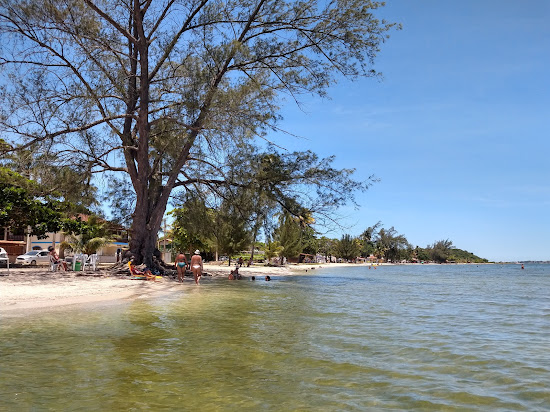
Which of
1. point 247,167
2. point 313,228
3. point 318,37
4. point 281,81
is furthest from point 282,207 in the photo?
point 318,37

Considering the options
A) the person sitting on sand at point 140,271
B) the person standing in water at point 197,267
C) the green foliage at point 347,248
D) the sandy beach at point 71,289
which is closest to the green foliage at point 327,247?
the green foliage at point 347,248

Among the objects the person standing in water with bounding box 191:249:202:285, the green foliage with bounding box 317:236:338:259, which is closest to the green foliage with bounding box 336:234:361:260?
the green foliage with bounding box 317:236:338:259

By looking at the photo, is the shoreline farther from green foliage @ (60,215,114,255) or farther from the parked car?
green foliage @ (60,215,114,255)

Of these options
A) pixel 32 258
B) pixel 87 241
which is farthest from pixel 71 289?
pixel 87 241

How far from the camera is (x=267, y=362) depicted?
651 centimetres

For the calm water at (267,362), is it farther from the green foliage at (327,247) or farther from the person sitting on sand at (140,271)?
the green foliage at (327,247)

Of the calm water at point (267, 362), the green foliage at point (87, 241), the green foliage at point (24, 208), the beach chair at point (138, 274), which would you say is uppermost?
the green foliage at point (24, 208)

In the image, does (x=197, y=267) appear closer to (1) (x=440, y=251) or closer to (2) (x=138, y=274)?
(2) (x=138, y=274)

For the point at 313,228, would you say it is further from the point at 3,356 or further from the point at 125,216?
the point at 3,356

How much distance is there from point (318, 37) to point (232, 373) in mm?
19029

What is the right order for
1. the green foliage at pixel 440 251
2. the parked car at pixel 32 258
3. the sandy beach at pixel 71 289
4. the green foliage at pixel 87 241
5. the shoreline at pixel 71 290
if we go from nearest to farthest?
the shoreline at pixel 71 290 < the sandy beach at pixel 71 289 < the parked car at pixel 32 258 < the green foliage at pixel 87 241 < the green foliage at pixel 440 251

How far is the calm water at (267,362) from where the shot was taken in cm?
480

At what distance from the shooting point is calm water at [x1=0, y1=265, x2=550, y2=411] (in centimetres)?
480

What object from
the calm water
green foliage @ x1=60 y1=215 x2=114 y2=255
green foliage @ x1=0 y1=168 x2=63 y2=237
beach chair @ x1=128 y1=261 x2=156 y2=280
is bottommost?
the calm water
